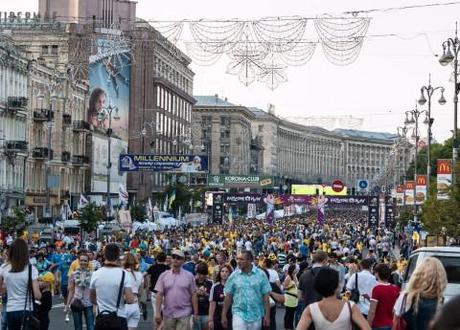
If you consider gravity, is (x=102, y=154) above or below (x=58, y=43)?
below

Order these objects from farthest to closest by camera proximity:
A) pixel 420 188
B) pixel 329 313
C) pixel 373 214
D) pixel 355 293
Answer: pixel 373 214 → pixel 420 188 → pixel 355 293 → pixel 329 313

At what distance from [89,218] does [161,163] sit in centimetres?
1061

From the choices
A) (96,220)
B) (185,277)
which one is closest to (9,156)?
(96,220)

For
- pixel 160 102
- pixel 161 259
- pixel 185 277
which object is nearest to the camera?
pixel 185 277

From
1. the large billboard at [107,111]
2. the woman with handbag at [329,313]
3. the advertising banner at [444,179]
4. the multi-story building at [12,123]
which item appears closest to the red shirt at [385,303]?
the woman with handbag at [329,313]

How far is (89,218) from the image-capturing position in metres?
58.2

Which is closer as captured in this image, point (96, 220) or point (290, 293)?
point (290, 293)

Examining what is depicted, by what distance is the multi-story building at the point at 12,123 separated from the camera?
224 ft

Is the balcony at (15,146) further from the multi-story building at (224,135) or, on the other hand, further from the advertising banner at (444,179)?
the multi-story building at (224,135)

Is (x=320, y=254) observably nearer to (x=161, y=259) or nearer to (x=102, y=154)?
(x=161, y=259)

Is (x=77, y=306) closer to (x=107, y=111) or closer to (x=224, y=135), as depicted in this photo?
(x=107, y=111)

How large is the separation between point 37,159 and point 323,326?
68.5m

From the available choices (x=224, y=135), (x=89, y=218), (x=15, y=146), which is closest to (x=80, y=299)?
(x=89, y=218)

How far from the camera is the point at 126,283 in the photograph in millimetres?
11578
